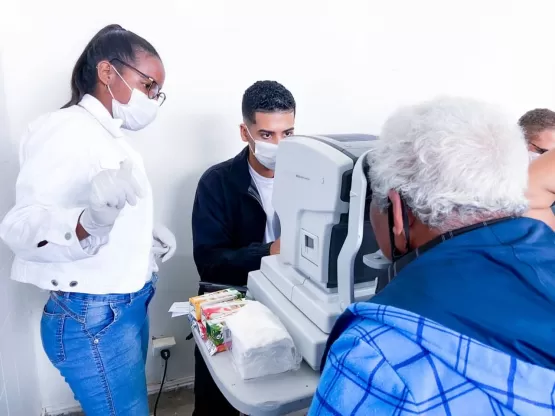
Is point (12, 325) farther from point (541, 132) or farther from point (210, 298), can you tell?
point (541, 132)

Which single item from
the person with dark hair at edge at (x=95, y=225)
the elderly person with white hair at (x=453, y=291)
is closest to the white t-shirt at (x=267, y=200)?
the person with dark hair at edge at (x=95, y=225)

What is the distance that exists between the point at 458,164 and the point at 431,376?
1.00 ft

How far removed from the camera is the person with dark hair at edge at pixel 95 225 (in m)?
0.94

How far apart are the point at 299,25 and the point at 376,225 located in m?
1.37

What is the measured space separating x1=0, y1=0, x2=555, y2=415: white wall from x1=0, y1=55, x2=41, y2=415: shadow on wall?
2cm

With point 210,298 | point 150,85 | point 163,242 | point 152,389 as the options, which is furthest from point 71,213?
point 152,389

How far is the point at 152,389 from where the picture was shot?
207 centimetres

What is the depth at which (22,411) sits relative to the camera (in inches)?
58.4

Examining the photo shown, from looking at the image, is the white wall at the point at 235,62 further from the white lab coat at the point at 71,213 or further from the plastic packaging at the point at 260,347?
the plastic packaging at the point at 260,347

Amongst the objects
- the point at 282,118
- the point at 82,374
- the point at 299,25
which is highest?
the point at 299,25

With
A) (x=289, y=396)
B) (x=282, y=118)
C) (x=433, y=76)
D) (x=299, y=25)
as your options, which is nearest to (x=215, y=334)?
(x=289, y=396)

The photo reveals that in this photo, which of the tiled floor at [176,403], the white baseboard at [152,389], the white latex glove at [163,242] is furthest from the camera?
the tiled floor at [176,403]

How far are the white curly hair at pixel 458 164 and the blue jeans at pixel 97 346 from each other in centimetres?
83

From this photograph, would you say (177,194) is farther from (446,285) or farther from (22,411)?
(446,285)
